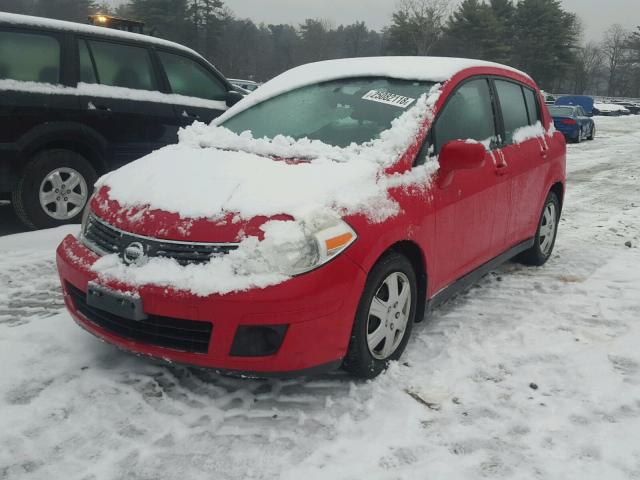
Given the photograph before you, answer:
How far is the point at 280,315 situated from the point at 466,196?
159cm

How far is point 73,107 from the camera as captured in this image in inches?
207

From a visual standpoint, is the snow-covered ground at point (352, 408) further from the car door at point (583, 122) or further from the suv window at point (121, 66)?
the car door at point (583, 122)

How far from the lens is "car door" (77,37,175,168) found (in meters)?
5.43

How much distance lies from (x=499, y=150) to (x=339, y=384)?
2085mm

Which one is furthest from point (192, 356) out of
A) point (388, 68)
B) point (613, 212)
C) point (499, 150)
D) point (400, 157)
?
point (613, 212)

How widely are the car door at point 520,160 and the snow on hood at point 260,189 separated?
39.9 inches

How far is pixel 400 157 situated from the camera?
3105 millimetres

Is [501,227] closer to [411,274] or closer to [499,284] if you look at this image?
[499,284]

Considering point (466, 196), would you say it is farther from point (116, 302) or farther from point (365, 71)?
point (116, 302)

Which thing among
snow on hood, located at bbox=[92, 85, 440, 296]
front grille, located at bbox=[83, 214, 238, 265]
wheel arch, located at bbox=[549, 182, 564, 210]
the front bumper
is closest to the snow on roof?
snow on hood, located at bbox=[92, 85, 440, 296]

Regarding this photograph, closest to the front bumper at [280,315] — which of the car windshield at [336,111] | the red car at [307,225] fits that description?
the red car at [307,225]

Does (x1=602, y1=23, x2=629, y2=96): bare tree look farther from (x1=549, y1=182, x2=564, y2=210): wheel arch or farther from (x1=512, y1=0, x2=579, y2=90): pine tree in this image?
(x1=549, y1=182, x2=564, y2=210): wheel arch

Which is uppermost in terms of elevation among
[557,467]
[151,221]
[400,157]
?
[400,157]

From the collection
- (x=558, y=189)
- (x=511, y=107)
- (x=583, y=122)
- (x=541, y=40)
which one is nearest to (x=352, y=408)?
(x=511, y=107)
